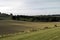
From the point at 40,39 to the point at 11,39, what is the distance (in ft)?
7.33

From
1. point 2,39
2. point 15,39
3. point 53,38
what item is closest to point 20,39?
point 15,39

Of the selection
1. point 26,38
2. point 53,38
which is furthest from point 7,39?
point 53,38

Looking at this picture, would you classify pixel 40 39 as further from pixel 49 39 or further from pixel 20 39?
pixel 20 39

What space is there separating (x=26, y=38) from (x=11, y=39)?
115 centimetres

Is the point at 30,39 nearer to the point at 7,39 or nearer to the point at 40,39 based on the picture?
the point at 40,39

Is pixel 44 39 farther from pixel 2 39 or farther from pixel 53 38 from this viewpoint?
pixel 2 39

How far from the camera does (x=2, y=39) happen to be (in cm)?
1416

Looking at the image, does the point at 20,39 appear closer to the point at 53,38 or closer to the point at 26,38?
the point at 26,38

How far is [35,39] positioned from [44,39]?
69cm

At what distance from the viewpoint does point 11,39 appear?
14047 mm

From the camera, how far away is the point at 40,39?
44.5 feet

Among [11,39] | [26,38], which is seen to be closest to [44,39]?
[26,38]

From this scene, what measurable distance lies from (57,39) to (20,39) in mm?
2737

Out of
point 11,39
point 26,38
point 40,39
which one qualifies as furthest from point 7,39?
point 40,39
